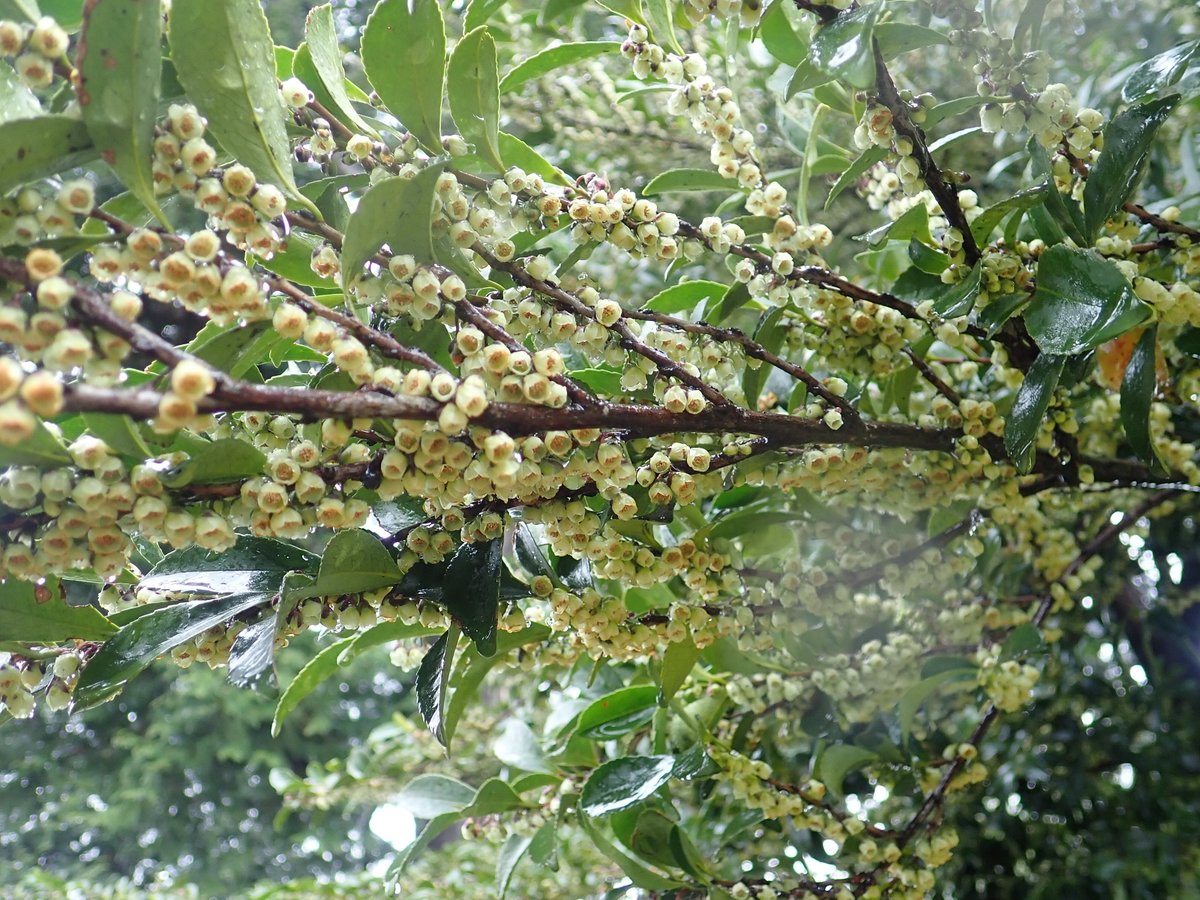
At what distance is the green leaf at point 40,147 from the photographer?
56 centimetres

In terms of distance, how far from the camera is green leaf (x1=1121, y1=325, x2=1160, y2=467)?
0.99m

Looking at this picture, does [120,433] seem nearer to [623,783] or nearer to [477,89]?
[477,89]

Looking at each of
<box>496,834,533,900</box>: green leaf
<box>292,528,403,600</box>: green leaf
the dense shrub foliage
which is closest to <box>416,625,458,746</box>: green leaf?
the dense shrub foliage

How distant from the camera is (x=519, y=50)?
8.59 feet

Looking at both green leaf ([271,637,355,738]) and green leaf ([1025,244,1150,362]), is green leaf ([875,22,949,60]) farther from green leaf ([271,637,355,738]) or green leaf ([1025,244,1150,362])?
green leaf ([271,637,355,738])

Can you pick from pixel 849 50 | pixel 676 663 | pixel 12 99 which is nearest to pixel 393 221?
pixel 12 99

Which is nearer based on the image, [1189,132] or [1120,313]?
[1120,313]

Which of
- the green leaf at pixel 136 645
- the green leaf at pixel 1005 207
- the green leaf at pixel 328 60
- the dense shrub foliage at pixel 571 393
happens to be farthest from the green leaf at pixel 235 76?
the green leaf at pixel 1005 207

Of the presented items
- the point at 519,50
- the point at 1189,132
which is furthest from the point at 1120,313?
the point at 519,50

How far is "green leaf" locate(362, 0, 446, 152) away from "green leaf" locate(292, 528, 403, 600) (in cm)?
34

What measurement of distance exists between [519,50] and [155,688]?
4983 mm

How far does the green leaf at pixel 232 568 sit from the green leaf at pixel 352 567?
76mm

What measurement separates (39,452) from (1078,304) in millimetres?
783

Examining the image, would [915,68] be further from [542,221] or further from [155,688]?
[155,688]
